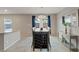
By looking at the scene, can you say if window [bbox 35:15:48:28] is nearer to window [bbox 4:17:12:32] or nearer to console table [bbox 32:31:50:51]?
console table [bbox 32:31:50:51]

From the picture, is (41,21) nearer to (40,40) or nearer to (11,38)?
(40,40)

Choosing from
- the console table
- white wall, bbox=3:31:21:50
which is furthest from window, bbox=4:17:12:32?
the console table

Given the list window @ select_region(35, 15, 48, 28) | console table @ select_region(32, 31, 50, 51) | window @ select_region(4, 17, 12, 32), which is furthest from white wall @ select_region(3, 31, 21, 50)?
window @ select_region(35, 15, 48, 28)

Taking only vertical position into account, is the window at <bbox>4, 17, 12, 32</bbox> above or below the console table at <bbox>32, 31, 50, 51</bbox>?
above

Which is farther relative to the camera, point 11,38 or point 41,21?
point 11,38

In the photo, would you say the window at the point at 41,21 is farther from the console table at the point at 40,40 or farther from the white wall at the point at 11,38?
the white wall at the point at 11,38

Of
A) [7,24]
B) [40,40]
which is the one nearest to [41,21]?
[40,40]

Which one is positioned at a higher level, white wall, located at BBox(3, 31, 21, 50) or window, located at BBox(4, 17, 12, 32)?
window, located at BBox(4, 17, 12, 32)

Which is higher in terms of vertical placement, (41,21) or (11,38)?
(41,21)

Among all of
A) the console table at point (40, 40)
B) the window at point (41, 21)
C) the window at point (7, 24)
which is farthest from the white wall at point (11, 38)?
the window at point (41, 21)

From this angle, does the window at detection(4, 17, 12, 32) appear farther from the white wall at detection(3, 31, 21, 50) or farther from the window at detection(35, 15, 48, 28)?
the window at detection(35, 15, 48, 28)
